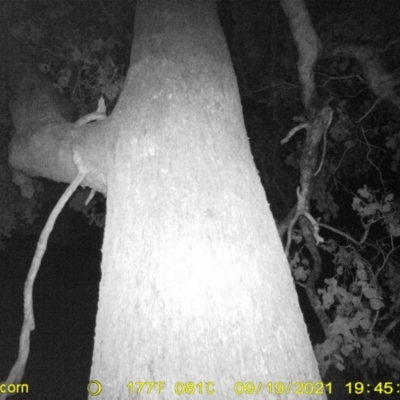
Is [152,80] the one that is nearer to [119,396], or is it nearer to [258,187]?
[258,187]

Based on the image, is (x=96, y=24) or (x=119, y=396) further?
(x=96, y=24)

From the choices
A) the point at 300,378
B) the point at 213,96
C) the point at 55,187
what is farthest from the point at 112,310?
the point at 55,187

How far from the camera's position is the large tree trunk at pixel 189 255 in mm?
882

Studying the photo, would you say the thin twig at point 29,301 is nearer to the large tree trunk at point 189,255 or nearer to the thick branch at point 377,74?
the large tree trunk at point 189,255

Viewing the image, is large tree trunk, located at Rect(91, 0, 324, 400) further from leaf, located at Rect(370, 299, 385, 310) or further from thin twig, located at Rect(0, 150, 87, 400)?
leaf, located at Rect(370, 299, 385, 310)

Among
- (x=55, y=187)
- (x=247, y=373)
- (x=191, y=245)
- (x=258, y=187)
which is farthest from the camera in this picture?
(x=55, y=187)

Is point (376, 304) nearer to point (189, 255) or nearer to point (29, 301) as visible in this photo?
point (189, 255)

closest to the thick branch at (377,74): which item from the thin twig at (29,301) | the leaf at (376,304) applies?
the leaf at (376,304)

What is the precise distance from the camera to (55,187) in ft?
26.3

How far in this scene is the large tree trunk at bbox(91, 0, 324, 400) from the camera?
0.88 m

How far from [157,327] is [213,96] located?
95cm
